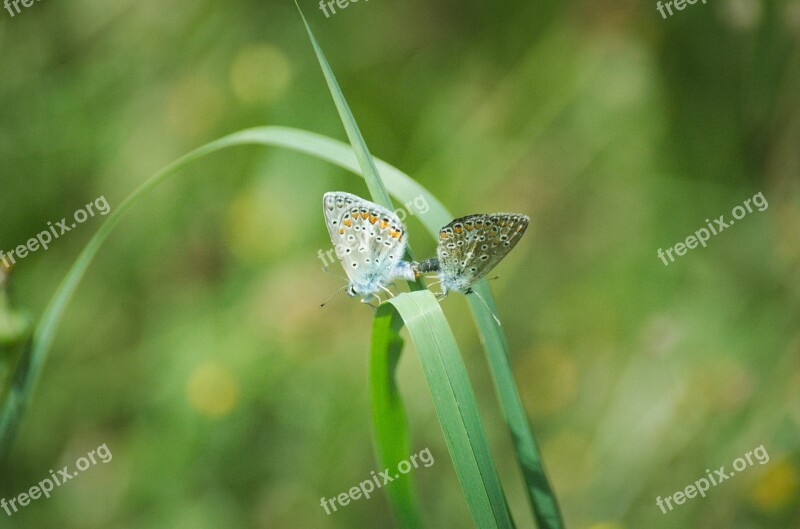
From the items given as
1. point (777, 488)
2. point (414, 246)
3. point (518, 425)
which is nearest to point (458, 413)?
point (518, 425)

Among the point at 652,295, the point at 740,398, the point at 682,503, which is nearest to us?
the point at 682,503

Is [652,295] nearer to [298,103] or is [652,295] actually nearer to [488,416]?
[488,416]

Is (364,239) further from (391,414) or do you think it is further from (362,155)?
(391,414)

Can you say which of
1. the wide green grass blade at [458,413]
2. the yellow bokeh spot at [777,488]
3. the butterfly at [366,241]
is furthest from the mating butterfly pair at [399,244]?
the yellow bokeh spot at [777,488]

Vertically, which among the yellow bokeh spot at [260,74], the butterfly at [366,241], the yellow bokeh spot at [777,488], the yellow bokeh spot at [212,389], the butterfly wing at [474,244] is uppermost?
the yellow bokeh spot at [260,74]

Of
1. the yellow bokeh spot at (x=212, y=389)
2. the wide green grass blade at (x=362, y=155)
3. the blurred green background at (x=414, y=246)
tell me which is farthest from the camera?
the yellow bokeh spot at (x=212, y=389)

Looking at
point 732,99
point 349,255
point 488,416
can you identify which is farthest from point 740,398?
point 349,255

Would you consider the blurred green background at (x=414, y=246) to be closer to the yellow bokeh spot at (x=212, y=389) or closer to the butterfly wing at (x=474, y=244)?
the yellow bokeh spot at (x=212, y=389)
